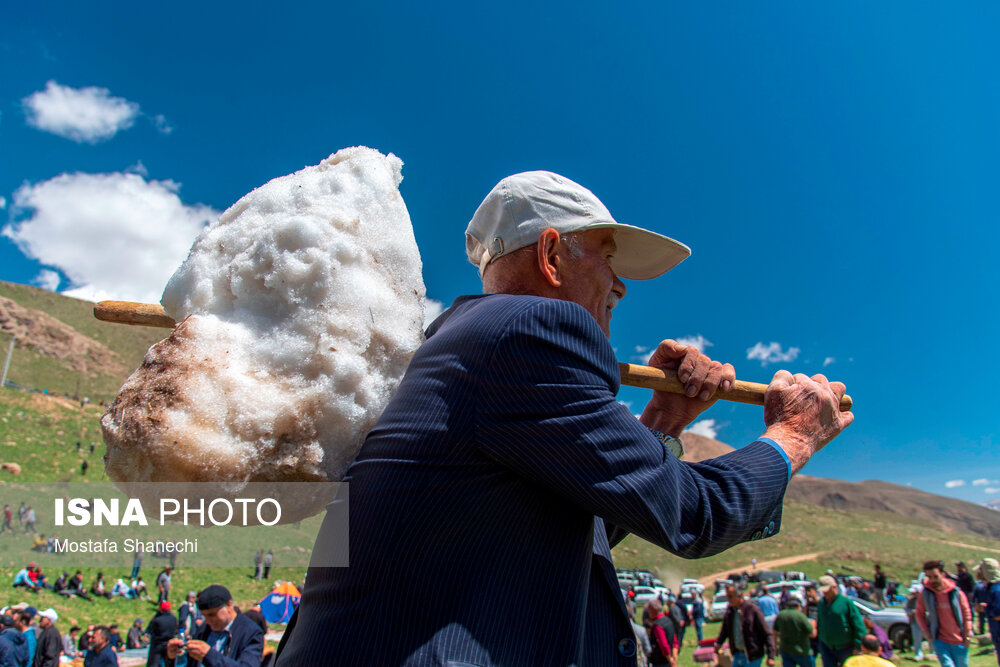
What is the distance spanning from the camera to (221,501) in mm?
1433

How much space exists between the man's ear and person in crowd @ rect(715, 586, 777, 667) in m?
9.98

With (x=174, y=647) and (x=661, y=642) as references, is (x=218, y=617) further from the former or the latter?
(x=661, y=642)

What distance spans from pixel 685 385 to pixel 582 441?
0.99m

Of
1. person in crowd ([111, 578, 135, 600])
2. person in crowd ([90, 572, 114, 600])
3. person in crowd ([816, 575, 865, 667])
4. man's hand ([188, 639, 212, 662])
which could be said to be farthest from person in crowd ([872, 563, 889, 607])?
person in crowd ([90, 572, 114, 600])

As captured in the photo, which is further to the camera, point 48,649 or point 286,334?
point 48,649

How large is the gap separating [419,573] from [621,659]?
1.94ft

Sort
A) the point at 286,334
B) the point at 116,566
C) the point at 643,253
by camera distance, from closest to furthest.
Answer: the point at 286,334
the point at 643,253
the point at 116,566

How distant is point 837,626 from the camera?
834 cm

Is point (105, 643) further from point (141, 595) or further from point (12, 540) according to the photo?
point (12, 540)

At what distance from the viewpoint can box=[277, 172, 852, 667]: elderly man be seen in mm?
1239

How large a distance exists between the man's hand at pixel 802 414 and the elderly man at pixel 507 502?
234 millimetres

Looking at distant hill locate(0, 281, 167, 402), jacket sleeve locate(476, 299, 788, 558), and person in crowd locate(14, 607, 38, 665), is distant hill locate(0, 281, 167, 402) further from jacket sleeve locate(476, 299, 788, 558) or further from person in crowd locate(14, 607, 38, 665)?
jacket sleeve locate(476, 299, 788, 558)

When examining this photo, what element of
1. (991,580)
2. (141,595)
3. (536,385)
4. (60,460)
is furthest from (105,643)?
(60,460)

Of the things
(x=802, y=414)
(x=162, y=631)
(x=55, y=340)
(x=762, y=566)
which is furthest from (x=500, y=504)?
(x=55, y=340)
